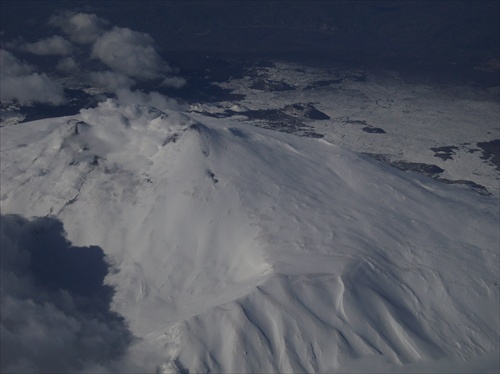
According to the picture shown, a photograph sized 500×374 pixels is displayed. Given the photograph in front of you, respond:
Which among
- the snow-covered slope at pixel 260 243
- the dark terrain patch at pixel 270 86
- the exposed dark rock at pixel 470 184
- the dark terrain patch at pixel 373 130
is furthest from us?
the dark terrain patch at pixel 270 86

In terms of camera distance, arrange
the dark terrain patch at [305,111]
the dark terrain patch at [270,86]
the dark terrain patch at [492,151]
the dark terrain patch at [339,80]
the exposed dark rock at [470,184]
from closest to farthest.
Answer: the exposed dark rock at [470,184] < the dark terrain patch at [492,151] < the dark terrain patch at [305,111] < the dark terrain patch at [270,86] < the dark terrain patch at [339,80]

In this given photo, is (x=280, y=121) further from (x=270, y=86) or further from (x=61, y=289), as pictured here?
(x=61, y=289)

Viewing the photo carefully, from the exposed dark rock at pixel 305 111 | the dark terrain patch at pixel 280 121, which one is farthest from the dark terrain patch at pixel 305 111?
the dark terrain patch at pixel 280 121

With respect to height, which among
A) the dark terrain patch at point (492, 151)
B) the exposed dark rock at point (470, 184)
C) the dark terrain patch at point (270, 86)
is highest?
the exposed dark rock at point (470, 184)

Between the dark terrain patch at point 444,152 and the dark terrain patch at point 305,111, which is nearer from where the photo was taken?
the dark terrain patch at point 444,152

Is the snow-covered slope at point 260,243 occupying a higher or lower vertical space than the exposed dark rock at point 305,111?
higher

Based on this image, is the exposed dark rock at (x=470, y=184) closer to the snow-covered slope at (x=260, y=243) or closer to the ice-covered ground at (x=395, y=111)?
the ice-covered ground at (x=395, y=111)

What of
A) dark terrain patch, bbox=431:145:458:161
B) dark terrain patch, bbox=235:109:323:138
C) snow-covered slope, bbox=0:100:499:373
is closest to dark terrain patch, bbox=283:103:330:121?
dark terrain patch, bbox=235:109:323:138

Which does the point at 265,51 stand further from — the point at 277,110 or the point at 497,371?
the point at 497,371
